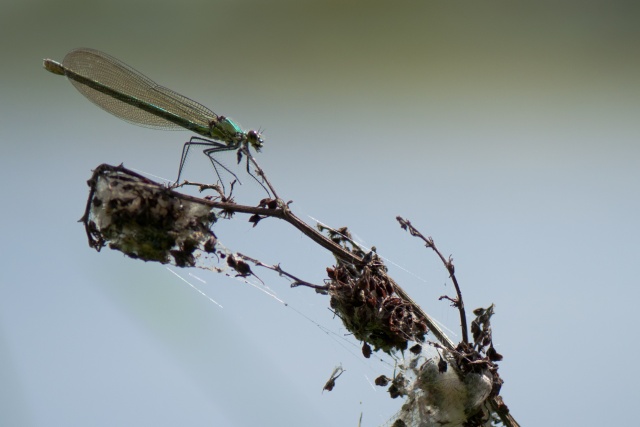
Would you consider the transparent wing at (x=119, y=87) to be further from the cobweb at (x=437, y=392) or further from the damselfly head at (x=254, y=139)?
the cobweb at (x=437, y=392)

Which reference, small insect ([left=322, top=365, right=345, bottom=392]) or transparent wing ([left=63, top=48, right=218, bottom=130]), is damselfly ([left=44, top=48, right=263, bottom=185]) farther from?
small insect ([left=322, top=365, right=345, bottom=392])

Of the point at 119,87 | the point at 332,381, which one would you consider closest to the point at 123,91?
the point at 119,87

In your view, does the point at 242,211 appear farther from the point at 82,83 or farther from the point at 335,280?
the point at 82,83

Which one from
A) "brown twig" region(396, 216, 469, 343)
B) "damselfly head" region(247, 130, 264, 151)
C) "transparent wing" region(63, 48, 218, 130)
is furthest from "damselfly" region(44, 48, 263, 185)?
"brown twig" region(396, 216, 469, 343)

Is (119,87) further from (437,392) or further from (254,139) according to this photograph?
(437,392)

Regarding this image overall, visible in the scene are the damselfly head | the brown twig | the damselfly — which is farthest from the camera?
the damselfly

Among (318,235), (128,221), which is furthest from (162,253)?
(318,235)

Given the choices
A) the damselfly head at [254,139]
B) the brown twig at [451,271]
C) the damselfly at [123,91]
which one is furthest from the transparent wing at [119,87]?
the brown twig at [451,271]

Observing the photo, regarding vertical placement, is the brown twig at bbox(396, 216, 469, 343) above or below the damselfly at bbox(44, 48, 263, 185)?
below
